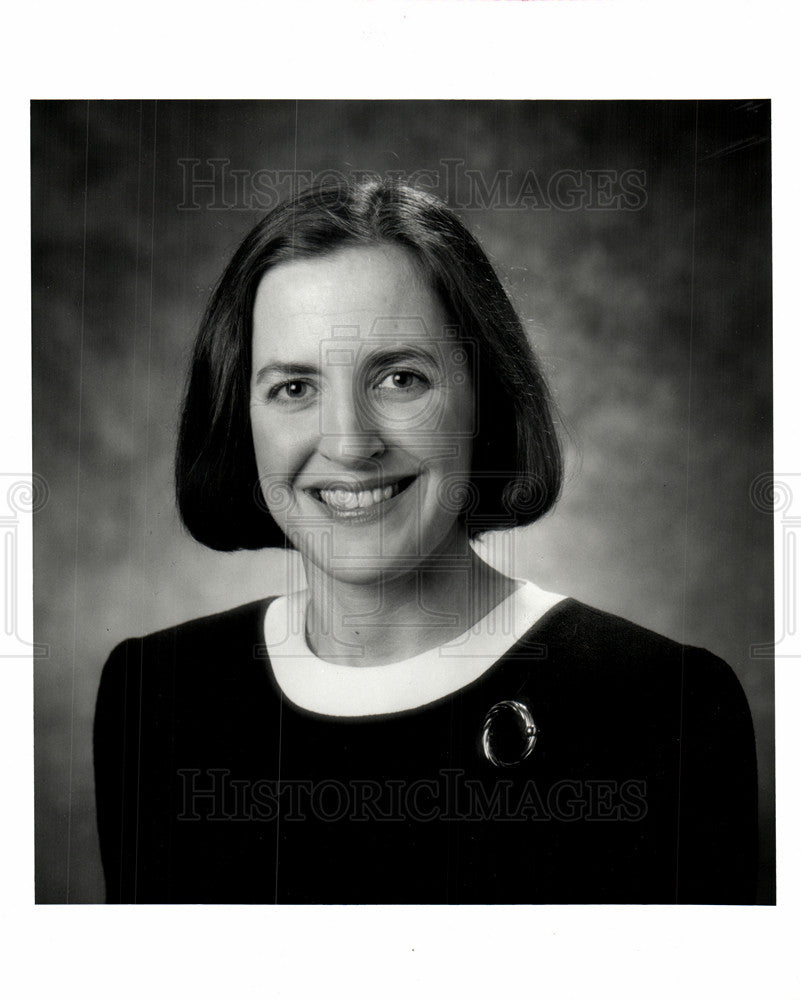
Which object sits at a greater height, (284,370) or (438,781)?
(284,370)

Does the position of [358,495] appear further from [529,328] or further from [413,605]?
[529,328]

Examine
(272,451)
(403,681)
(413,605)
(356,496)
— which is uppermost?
(272,451)

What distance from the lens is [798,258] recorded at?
2393 millimetres

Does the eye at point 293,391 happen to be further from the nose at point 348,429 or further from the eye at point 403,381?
the eye at point 403,381

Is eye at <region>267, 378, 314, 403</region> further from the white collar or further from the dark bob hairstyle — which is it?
the white collar

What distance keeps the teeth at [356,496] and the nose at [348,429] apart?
3.7 inches

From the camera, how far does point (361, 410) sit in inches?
87.8

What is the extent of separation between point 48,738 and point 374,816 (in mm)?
957

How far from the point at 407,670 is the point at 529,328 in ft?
3.29

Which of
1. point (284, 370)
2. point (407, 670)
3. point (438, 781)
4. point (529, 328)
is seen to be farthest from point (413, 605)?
point (529, 328)
